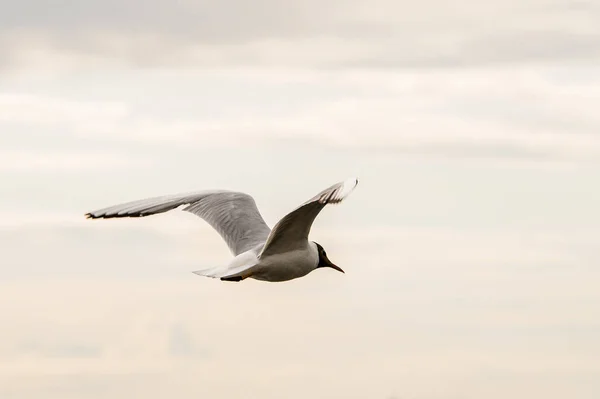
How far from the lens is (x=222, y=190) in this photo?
35.2 meters

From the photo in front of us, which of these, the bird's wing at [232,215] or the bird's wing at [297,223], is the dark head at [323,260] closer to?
the bird's wing at [232,215]

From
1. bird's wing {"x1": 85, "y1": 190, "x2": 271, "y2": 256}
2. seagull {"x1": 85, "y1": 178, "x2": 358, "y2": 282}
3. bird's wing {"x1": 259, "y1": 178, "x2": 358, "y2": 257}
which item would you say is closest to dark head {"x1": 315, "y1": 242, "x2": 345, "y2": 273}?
seagull {"x1": 85, "y1": 178, "x2": 358, "y2": 282}

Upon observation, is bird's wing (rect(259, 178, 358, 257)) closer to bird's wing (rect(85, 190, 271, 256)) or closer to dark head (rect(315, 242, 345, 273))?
dark head (rect(315, 242, 345, 273))

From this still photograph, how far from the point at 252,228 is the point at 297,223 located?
5853mm

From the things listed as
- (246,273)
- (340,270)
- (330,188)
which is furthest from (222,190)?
(330,188)

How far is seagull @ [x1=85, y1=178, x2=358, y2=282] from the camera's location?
1089 inches

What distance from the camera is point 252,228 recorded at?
34062 millimetres

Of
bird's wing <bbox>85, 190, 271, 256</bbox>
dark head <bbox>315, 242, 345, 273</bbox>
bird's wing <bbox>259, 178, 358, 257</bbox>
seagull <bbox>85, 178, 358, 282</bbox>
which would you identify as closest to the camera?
bird's wing <bbox>259, 178, 358, 257</bbox>

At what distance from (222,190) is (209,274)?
7395 millimetres

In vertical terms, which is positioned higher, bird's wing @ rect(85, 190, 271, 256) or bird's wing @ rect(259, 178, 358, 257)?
bird's wing @ rect(85, 190, 271, 256)

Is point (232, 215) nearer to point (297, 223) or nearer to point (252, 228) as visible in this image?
point (252, 228)

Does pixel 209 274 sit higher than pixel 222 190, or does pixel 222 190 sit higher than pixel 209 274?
pixel 222 190

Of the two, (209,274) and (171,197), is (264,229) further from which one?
(209,274)

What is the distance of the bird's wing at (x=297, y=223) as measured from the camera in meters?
23.8
